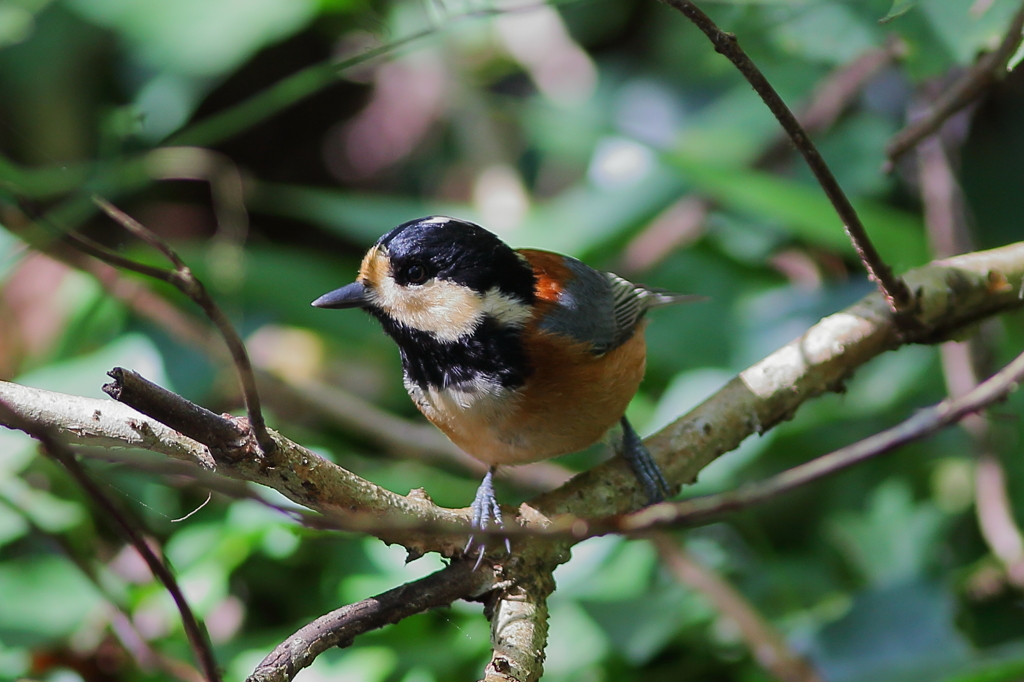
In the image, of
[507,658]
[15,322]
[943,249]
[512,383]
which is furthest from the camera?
[15,322]

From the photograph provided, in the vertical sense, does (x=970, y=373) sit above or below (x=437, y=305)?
above

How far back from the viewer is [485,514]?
220 cm

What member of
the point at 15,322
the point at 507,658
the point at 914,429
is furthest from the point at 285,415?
the point at 914,429

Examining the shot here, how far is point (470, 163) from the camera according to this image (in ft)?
18.1

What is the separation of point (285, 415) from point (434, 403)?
6.96 feet

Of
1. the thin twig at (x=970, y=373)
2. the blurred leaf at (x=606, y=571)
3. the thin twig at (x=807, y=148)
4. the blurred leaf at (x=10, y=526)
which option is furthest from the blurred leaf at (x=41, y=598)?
the thin twig at (x=970, y=373)

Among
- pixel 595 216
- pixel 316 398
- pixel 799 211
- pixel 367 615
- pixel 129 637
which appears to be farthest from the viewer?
pixel 595 216

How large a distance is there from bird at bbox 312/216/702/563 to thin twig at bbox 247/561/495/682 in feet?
1.34

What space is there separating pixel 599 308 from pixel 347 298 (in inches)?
30.3

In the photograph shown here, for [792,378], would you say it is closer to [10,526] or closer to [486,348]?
[486,348]

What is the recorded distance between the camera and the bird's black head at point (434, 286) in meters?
2.37

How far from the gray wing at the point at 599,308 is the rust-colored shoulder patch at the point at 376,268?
0.45 metres

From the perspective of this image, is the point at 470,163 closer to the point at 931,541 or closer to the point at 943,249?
the point at 943,249

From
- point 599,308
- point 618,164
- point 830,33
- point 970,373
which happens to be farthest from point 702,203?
point 599,308
